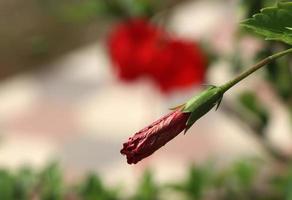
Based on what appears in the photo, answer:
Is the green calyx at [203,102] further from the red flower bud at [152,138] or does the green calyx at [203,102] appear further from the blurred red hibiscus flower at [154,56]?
the blurred red hibiscus flower at [154,56]

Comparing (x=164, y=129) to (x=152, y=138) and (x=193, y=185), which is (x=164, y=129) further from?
(x=193, y=185)

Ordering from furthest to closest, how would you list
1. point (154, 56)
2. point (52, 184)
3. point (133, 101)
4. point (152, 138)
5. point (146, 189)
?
1. point (133, 101)
2. point (154, 56)
3. point (146, 189)
4. point (52, 184)
5. point (152, 138)

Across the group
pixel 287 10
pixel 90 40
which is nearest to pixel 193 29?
pixel 90 40

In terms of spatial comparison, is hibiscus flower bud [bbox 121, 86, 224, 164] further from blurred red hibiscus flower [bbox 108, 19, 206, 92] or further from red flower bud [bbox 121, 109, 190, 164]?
blurred red hibiscus flower [bbox 108, 19, 206, 92]

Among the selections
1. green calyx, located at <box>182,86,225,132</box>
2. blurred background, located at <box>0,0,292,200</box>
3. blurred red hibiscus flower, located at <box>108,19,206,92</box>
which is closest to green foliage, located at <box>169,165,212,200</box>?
blurred background, located at <box>0,0,292,200</box>

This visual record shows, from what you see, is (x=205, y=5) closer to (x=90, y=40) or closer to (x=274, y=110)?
(x=90, y=40)

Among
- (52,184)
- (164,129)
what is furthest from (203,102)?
(52,184)

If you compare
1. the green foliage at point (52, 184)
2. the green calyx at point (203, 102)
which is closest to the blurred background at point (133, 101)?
the green foliage at point (52, 184)
